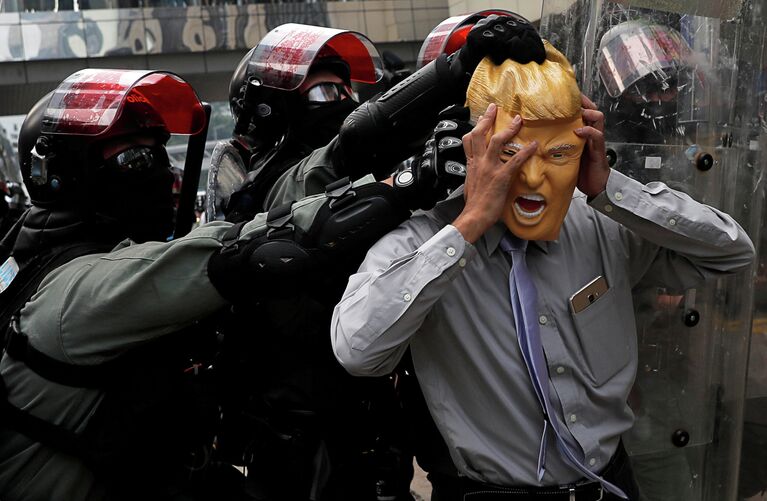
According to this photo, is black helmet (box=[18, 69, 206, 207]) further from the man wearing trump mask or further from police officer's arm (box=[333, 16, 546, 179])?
the man wearing trump mask

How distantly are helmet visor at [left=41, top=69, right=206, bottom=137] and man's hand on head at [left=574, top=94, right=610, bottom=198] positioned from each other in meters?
1.34

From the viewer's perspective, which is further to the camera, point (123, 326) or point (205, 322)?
point (205, 322)

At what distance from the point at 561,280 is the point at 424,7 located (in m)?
18.3

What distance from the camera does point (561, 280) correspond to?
1.95 meters

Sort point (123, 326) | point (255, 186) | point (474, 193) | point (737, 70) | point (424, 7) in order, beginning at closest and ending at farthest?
1. point (474, 193)
2. point (123, 326)
3. point (737, 70)
4. point (255, 186)
5. point (424, 7)

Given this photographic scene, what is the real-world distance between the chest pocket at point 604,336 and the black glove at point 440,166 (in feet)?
1.39

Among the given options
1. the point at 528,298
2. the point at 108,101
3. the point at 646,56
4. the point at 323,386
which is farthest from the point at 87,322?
the point at 646,56

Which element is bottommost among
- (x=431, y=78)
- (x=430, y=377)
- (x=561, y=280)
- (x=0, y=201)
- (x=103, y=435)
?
(x=0, y=201)

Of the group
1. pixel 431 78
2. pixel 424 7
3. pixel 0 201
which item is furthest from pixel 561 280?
pixel 424 7

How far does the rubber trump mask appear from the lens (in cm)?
179

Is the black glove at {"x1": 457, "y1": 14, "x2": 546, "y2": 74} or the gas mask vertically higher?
the black glove at {"x1": 457, "y1": 14, "x2": 546, "y2": 74}

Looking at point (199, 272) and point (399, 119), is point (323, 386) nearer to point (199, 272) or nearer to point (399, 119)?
point (199, 272)

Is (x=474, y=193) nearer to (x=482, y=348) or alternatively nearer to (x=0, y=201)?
(x=482, y=348)

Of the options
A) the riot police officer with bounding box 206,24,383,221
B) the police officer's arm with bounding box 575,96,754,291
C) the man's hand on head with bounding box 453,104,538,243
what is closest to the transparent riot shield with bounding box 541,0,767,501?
the police officer's arm with bounding box 575,96,754,291
